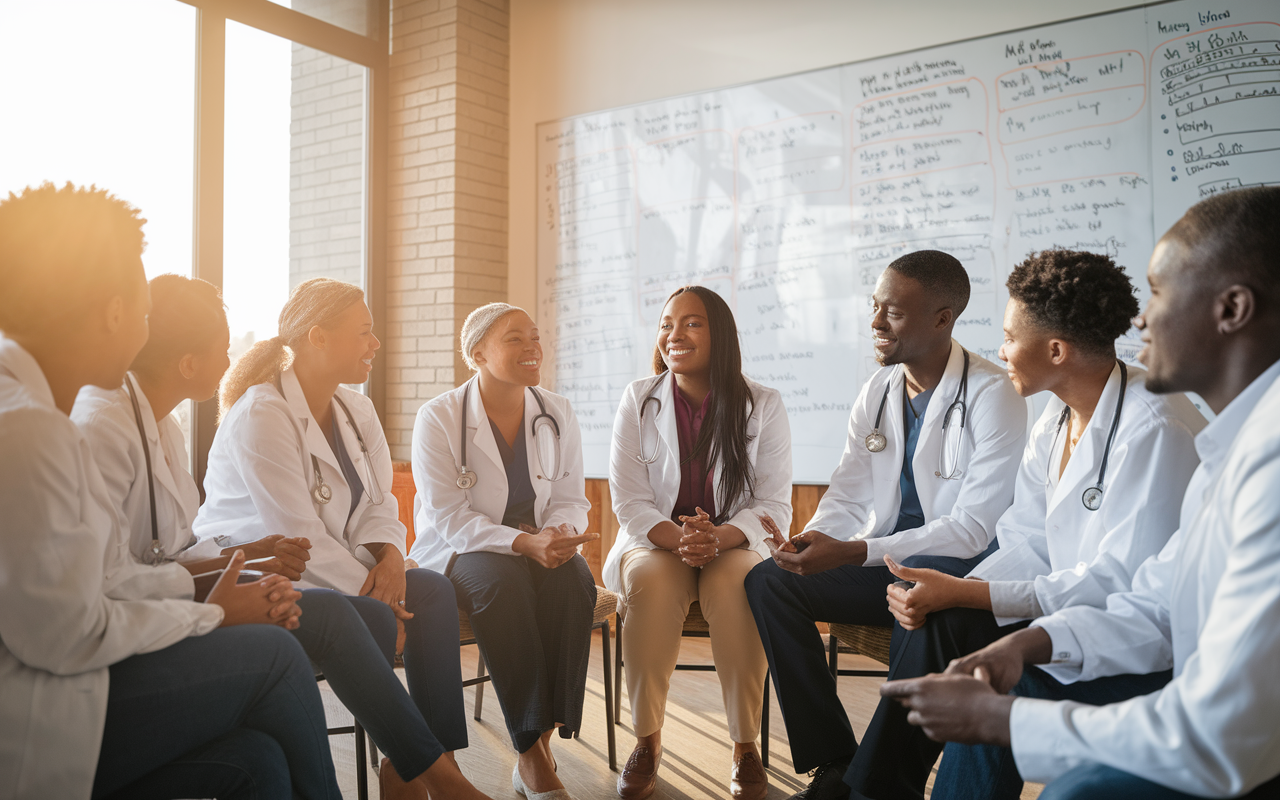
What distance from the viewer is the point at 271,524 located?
7.32 ft

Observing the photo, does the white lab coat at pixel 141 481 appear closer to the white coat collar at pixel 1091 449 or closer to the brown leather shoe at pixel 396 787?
the brown leather shoe at pixel 396 787

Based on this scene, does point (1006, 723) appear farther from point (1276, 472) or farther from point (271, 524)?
point (271, 524)

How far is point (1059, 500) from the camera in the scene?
74.4 inches

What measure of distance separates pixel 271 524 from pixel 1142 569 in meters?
1.96

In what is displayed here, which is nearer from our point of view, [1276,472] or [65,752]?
[1276,472]

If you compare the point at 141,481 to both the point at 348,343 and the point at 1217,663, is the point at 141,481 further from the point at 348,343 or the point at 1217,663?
the point at 1217,663

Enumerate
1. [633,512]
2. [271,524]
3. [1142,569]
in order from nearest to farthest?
[1142,569], [271,524], [633,512]

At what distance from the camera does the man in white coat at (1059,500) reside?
174 cm

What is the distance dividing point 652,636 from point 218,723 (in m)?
1.28

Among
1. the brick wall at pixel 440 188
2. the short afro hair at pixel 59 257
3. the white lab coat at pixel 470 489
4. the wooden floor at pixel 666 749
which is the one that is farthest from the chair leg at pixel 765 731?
A: the brick wall at pixel 440 188

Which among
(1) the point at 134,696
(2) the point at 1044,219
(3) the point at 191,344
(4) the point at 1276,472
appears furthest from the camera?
(2) the point at 1044,219

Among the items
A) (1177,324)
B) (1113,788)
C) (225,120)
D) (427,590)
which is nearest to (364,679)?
(427,590)

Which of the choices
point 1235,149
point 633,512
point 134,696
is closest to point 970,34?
point 1235,149

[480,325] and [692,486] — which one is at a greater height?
[480,325]
